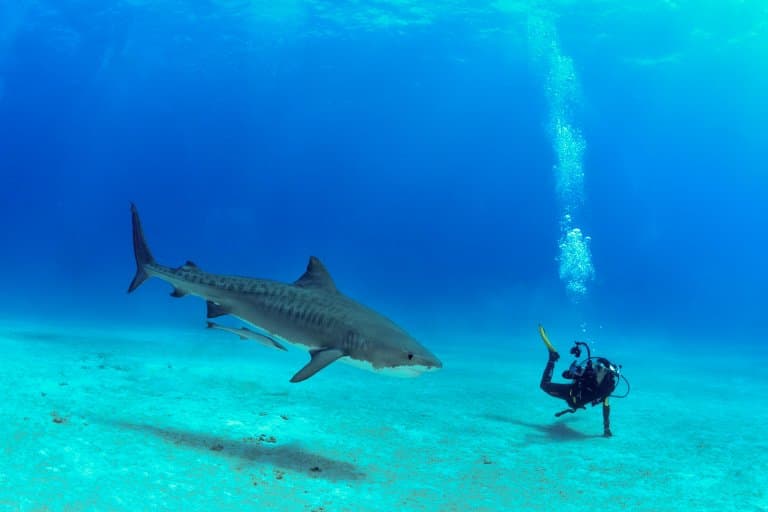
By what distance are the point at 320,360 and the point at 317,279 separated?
140 centimetres

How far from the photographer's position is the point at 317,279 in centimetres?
643

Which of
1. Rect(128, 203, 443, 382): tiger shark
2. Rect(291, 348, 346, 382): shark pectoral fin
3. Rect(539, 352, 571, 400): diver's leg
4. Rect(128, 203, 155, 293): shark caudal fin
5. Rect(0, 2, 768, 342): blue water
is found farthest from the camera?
Rect(0, 2, 768, 342): blue water

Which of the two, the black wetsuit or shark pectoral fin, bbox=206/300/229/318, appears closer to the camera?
shark pectoral fin, bbox=206/300/229/318

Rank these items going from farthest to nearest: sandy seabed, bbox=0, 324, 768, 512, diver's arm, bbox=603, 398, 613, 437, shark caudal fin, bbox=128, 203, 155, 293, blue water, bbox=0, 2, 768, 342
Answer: blue water, bbox=0, 2, 768, 342
diver's arm, bbox=603, 398, 613, 437
shark caudal fin, bbox=128, 203, 155, 293
sandy seabed, bbox=0, 324, 768, 512

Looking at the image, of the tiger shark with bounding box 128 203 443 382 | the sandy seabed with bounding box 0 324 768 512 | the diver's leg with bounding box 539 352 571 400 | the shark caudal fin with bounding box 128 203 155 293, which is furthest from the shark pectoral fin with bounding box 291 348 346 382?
the diver's leg with bounding box 539 352 571 400

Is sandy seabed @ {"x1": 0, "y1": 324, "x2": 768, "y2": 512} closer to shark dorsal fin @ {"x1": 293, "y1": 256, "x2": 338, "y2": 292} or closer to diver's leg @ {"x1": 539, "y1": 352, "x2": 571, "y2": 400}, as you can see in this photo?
diver's leg @ {"x1": 539, "y1": 352, "x2": 571, "y2": 400}

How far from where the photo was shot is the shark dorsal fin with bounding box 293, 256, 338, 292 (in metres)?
6.36

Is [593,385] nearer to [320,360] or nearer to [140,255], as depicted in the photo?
[320,360]

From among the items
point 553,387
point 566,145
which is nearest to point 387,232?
point 566,145

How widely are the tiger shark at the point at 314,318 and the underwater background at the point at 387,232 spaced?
4.35 ft

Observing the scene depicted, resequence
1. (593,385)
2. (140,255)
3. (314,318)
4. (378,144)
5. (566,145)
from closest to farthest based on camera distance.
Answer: (314,318), (140,255), (593,385), (566,145), (378,144)

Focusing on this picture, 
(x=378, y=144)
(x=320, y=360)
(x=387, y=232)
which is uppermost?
(x=378, y=144)

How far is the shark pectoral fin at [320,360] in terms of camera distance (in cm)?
501

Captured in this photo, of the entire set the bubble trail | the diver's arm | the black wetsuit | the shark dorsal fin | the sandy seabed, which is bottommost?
the sandy seabed
